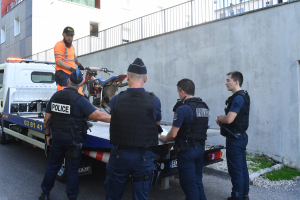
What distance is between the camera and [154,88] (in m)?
8.41

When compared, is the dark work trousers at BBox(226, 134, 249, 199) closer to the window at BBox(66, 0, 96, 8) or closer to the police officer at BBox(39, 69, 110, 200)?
the police officer at BBox(39, 69, 110, 200)

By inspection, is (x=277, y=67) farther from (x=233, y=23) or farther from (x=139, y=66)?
(x=139, y=66)

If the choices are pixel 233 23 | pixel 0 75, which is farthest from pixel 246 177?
pixel 0 75

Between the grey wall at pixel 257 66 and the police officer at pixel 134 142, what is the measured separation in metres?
4.06

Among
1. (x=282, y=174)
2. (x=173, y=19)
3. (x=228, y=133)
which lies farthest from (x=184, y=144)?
(x=173, y=19)

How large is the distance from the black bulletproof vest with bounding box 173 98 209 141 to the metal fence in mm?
4081

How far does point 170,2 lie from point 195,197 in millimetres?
21329

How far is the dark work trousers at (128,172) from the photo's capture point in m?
2.44

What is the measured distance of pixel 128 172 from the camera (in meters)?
2.47

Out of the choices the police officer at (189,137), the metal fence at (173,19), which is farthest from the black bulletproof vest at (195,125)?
the metal fence at (173,19)

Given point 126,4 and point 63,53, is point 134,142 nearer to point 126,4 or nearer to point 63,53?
point 63,53

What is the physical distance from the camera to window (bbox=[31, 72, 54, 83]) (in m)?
7.05

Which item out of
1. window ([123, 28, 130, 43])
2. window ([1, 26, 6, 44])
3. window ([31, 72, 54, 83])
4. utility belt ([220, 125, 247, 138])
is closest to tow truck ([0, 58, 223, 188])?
window ([31, 72, 54, 83])

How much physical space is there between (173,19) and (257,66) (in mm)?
3453
